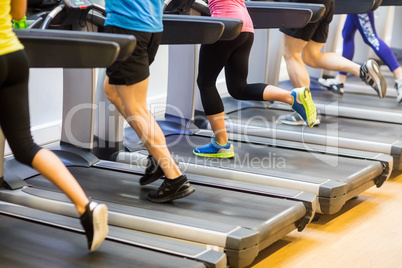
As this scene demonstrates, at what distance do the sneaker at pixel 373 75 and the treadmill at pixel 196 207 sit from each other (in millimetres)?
1754

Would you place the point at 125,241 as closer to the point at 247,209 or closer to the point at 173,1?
the point at 247,209

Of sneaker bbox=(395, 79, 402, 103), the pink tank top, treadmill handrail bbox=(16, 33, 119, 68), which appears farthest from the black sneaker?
sneaker bbox=(395, 79, 402, 103)

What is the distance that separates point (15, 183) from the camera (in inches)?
121

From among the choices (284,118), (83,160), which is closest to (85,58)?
(83,160)

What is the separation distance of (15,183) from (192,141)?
4.49ft

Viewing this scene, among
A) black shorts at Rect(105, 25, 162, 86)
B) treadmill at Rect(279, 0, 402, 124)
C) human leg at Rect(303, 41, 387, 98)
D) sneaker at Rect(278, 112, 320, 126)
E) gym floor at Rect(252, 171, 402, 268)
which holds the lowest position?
gym floor at Rect(252, 171, 402, 268)

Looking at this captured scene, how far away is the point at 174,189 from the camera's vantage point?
112 inches

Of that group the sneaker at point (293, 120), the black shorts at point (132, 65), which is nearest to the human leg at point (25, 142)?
the black shorts at point (132, 65)

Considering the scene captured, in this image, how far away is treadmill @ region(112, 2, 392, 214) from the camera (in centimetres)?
321

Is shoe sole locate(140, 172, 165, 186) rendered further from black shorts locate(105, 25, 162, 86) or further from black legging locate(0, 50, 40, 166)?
black legging locate(0, 50, 40, 166)

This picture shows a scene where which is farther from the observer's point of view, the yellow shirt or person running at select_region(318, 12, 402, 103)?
person running at select_region(318, 12, 402, 103)

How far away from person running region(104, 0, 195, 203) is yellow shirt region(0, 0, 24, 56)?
1.86ft

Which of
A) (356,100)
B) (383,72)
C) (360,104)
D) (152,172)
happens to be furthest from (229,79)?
(383,72)

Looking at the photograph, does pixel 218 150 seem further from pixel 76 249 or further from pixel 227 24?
pixel 76 249
